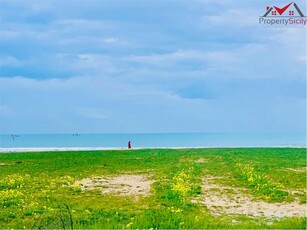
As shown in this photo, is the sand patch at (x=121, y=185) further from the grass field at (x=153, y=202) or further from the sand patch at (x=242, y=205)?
the sand patch at (x=242, y=205)

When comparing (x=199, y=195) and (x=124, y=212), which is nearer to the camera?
(x=124, y=212)

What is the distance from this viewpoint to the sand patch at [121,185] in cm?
2323

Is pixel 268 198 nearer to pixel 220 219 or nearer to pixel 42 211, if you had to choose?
pixel 220 219

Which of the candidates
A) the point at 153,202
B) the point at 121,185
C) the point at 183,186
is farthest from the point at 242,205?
the point at 121,185

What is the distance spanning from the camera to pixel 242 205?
62.3 ft

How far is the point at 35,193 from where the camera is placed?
22328 millimetres

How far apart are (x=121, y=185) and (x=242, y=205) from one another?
9.31 metres

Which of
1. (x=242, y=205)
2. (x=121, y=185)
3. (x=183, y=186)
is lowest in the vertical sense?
(x=242, y=205)

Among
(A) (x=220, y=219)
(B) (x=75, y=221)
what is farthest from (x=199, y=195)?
(B) (x=75, y=221)

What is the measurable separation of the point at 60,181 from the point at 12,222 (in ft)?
39.3

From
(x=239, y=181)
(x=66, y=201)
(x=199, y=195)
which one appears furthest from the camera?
(x=239, y=181)

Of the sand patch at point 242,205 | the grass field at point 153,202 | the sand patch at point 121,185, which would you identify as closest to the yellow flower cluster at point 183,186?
the grass field at point 153,202

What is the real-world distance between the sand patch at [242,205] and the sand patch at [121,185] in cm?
369

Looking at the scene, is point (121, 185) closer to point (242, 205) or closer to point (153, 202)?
point (153, 202)
